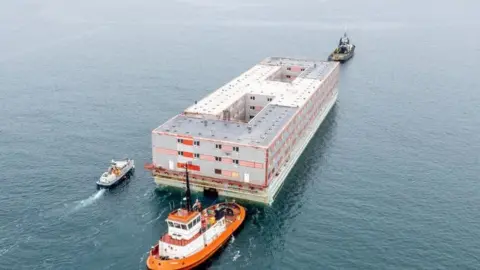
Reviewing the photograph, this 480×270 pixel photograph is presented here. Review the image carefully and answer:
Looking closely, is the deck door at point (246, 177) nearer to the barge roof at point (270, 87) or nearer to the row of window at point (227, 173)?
the row of window at point (227, 173)

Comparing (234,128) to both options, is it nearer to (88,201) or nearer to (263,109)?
(263,109)

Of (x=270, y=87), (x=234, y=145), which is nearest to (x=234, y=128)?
(x=234, y=145)

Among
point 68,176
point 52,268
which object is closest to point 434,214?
point 52,268

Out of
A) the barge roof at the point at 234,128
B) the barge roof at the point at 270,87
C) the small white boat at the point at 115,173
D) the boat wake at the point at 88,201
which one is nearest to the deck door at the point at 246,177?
the barge roof at the point at 234,128

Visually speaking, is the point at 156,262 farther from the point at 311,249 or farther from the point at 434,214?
the point at 434,214

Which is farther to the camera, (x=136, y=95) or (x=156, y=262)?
(x=136, y=95)
